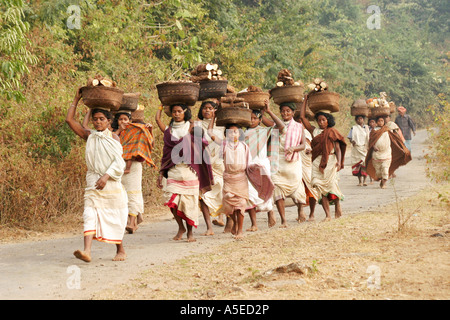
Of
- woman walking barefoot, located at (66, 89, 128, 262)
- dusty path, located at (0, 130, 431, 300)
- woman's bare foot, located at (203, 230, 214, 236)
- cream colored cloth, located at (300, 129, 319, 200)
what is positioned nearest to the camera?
dusty path, located at (0, 130, 431, 300)

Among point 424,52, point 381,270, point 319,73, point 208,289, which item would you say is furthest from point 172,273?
point 424,52

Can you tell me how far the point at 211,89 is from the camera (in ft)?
34.0

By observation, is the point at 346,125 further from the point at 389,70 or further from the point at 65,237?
the point at 65,237

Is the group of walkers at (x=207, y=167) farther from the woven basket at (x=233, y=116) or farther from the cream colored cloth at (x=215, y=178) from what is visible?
the woven basket at (x=233, y=116)

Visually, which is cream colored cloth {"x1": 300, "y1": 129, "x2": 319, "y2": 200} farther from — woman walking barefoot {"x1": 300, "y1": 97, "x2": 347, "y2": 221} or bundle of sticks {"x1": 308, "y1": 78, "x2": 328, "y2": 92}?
bundle of sticks {"x1": 308, "y1": 78, "x2": 328, "y2": 92}

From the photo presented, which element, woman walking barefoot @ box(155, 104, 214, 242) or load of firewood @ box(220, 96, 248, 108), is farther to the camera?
load of firewood @ box(220, 96, 248, 108)

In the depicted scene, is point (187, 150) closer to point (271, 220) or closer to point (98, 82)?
point (98, 82)

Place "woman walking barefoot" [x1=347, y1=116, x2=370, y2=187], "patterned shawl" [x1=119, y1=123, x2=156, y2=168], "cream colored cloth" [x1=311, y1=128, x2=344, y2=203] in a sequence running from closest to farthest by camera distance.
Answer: "patterned shawl" [x1=119, y1=123, x2=156, y2=168]
"cream colored cloth" [x1=311, y1=128, x2=344, y2=203]
"woman walking barefoot" [x1=347, y1=116, x2=370, y2=187]

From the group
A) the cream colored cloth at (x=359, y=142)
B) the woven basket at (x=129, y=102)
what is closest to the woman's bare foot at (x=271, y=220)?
the woven basket at (x=129, y=102)

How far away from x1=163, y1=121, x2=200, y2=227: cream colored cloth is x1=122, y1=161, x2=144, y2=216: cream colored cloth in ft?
3.88

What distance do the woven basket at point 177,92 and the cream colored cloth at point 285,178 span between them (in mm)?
2344

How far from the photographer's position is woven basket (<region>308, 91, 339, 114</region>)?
11008mm

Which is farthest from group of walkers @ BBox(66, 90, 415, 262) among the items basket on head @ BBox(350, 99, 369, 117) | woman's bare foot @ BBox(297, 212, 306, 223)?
basket on head @ BBox(350, 99, 369, 117)

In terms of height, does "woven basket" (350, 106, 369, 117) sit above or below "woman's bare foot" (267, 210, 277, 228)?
above
